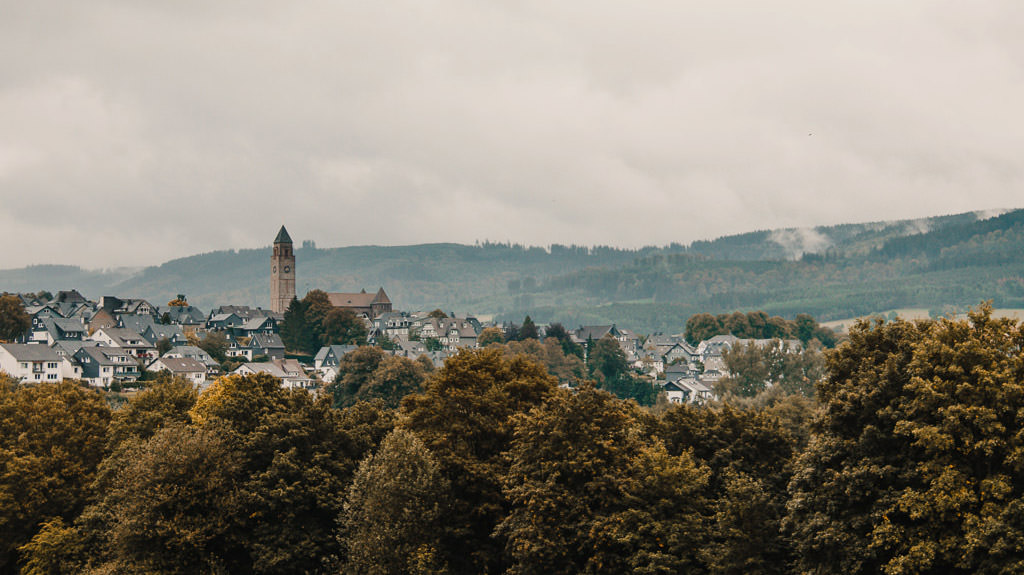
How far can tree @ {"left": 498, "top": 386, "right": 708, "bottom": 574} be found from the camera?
42.8 meters

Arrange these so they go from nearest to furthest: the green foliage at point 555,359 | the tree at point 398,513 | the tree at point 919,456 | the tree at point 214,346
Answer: the tree at point 919,456 < the tree at point 398,513 < the tree at point 214,346 < the green foliage at point 555,359

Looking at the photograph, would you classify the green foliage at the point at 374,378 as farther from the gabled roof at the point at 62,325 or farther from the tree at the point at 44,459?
the tree at the point at 44,459

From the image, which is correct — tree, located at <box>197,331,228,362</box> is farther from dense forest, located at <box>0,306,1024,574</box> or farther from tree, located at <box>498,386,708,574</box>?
tree, located at <box>498,386,708,574</box>

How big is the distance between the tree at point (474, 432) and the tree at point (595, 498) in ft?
8.80

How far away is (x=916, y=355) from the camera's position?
35.8 m

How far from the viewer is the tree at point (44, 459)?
2346 inches

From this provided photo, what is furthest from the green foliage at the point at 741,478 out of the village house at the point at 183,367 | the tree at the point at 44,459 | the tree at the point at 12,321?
the tree at the point at 12,321

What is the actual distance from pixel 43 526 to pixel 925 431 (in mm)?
50721

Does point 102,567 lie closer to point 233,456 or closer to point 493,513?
point 233,456

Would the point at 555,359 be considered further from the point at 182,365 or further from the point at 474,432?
the point at 474,432

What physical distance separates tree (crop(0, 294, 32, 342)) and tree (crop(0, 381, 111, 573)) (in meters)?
97.0

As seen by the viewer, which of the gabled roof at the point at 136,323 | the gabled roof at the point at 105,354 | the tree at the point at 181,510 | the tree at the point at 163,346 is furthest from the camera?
the gabled roof at the point at 136,323

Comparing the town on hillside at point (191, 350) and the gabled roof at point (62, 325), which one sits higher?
the gabled roof at point (62, 325)

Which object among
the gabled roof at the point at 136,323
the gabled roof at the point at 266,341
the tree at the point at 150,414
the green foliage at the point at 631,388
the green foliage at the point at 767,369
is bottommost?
the green foliage at the point at 631,388
